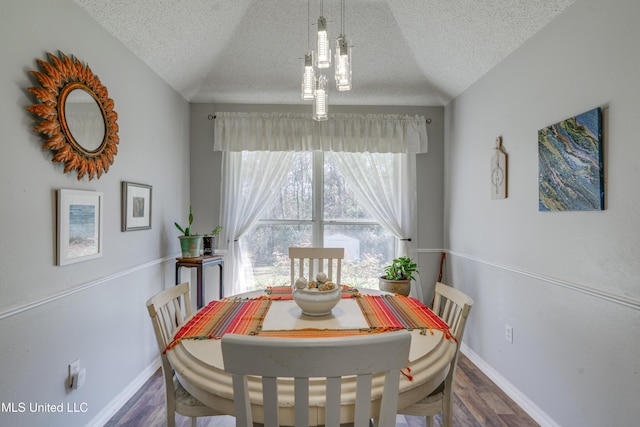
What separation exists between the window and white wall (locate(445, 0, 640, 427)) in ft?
3.49

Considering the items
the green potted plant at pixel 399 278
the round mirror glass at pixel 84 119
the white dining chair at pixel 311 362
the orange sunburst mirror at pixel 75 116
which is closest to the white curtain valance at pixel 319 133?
the green potted plant at pixel 399 278

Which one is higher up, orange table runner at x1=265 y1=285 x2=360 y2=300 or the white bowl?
the white bowl

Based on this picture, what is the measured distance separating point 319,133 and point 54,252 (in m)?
2.45

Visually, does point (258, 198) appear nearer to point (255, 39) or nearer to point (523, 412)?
point (255, 39)

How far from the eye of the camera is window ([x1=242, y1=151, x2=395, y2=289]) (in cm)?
367

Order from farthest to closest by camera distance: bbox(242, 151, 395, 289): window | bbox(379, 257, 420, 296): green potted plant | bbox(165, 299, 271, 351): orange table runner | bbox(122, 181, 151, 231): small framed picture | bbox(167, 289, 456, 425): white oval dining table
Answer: bbox(242, 151, 395, 289): window, bbox(379, 257, 420, 296): green potted plant, bbox(122, 181, 151, 231): small framed picture, bbox(165, 299, 271, 351): orange table runner, bbox(167, 289, 456, 425): white oval dining table

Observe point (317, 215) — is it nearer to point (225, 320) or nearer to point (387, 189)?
point (387, 189)

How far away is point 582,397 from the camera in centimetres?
175

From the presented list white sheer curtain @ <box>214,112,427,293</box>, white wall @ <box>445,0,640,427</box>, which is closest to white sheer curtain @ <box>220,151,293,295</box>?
white sheer curtain @ <box>214,112,427,293</box>

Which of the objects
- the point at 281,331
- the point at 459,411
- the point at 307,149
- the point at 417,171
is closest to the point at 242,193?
the point at 307,149

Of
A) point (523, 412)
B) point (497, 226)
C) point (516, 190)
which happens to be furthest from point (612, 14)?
point (523, 412)

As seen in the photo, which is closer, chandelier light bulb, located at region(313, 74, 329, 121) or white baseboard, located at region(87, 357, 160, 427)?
chandelier light bulb, located at region(313, 74, 329, 121)

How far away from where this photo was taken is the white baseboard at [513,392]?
6.58 ft

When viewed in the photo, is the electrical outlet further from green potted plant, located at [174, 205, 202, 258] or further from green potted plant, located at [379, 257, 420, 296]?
green potted plant, located at [379, 257, 420, 296]
